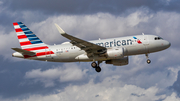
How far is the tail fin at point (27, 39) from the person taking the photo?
50316mm

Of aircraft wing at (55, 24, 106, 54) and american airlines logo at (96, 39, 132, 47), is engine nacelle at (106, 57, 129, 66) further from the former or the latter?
aircraft wing at (55, 24, 106, 54)

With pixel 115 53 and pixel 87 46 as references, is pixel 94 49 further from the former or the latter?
pixel 115 53

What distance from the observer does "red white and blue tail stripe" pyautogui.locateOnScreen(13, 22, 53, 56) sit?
49.7 metres

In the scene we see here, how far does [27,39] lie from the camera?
5141 cm

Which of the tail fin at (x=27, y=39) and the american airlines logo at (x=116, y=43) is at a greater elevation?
the tail fin at (x=27, y=39)

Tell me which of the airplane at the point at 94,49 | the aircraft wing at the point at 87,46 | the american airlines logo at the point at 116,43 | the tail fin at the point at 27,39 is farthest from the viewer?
the tail fin at the point at 27,39

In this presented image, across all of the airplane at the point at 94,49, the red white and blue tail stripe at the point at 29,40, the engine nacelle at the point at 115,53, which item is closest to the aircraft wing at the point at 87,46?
the airplane at the point at 94,49

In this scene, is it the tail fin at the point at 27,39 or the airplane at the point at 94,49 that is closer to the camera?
the airplane at the point at 94,49

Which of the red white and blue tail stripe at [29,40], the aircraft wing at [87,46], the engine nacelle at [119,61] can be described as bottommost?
the engine nacelle at [119,61]

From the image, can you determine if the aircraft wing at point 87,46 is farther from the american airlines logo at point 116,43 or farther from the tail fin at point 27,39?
the tail fin at point 27,39

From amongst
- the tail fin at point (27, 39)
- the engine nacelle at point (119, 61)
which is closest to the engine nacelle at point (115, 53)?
the engine nacelle at point (119, 61)

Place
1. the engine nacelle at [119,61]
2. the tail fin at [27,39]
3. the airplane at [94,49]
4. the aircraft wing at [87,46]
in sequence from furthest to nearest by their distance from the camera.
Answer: the engine nacelle at [119,61] → the tail fin at [27,39] → the airplane at [94,49] → the aircraft wing at [87,46]

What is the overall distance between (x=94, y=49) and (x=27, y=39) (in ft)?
44.2

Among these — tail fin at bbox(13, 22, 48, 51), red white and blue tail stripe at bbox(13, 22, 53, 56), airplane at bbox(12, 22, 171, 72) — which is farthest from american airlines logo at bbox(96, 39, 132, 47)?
tail fin at bbox(13, 22, 48, 51)
